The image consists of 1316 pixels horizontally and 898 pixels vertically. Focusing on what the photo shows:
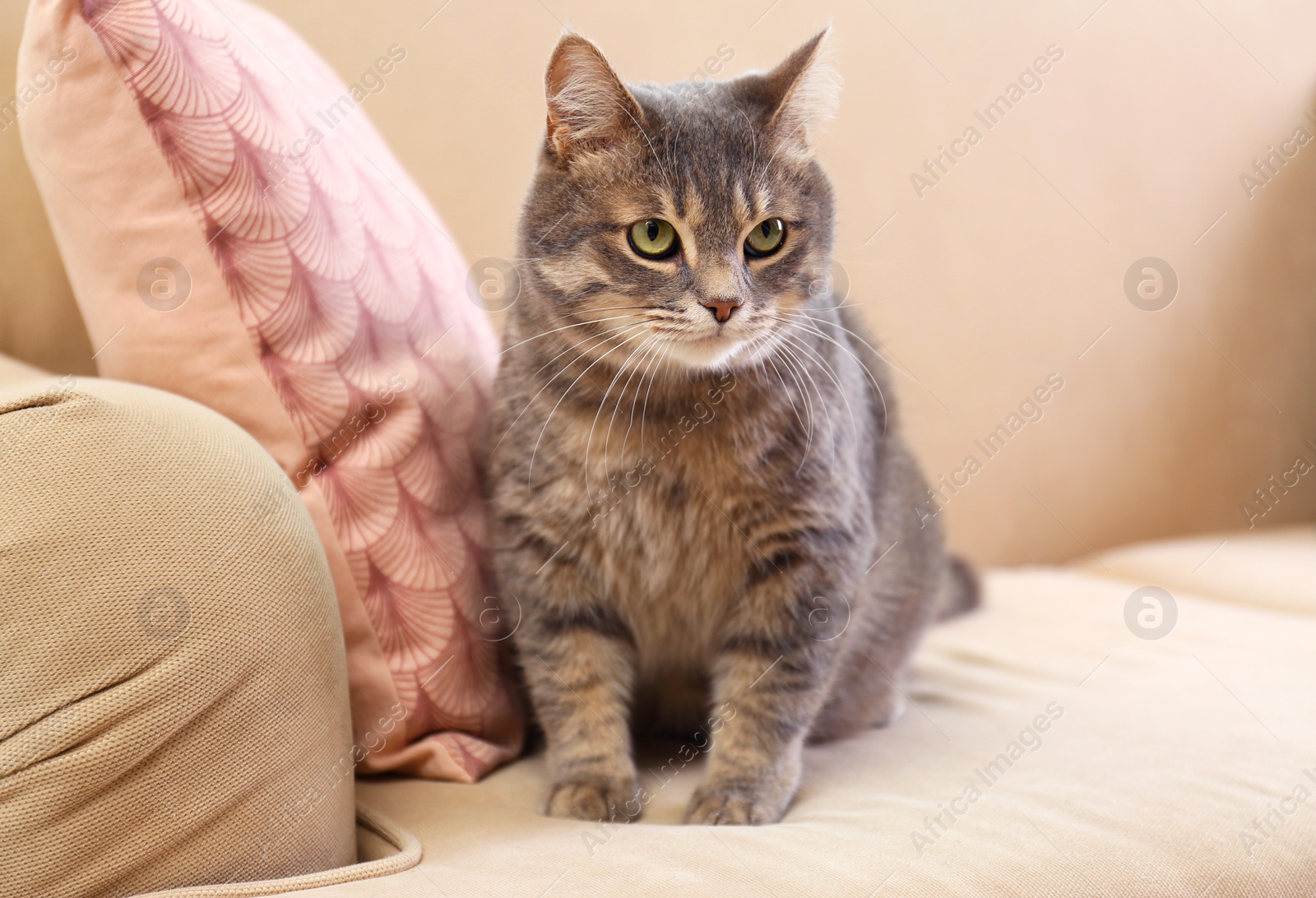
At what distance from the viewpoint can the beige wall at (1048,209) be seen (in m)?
1.78

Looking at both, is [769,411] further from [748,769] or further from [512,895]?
[512,895]

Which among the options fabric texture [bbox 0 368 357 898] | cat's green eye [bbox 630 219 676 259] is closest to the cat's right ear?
cat's green eye [bbox 630 219 676 259]

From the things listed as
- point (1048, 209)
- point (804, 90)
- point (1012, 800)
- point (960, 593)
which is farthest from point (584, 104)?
point (1048, 209)

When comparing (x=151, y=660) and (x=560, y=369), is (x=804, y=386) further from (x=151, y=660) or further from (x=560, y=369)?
(x=151, y=660)

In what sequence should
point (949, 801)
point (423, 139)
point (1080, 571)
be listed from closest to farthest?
point (949, 801), point (423, 139), point (1080, 571)

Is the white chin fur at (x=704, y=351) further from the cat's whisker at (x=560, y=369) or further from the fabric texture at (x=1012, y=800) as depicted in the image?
the fabric texture at (x=1012, y=800)

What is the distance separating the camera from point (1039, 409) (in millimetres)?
2203

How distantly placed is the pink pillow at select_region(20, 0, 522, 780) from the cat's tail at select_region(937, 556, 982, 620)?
97 centimetres

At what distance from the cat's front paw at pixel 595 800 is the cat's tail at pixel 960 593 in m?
0.95

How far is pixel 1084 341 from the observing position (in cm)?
225

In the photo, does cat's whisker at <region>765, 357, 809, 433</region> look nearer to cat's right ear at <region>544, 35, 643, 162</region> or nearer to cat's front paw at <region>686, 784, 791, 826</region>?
cat's right ear at <region>544, 35, 643, 162</region>

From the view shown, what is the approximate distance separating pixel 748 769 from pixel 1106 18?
6.65 ft

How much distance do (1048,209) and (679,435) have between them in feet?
4.87

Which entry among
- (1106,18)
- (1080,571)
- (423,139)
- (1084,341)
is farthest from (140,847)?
(1106,18)
